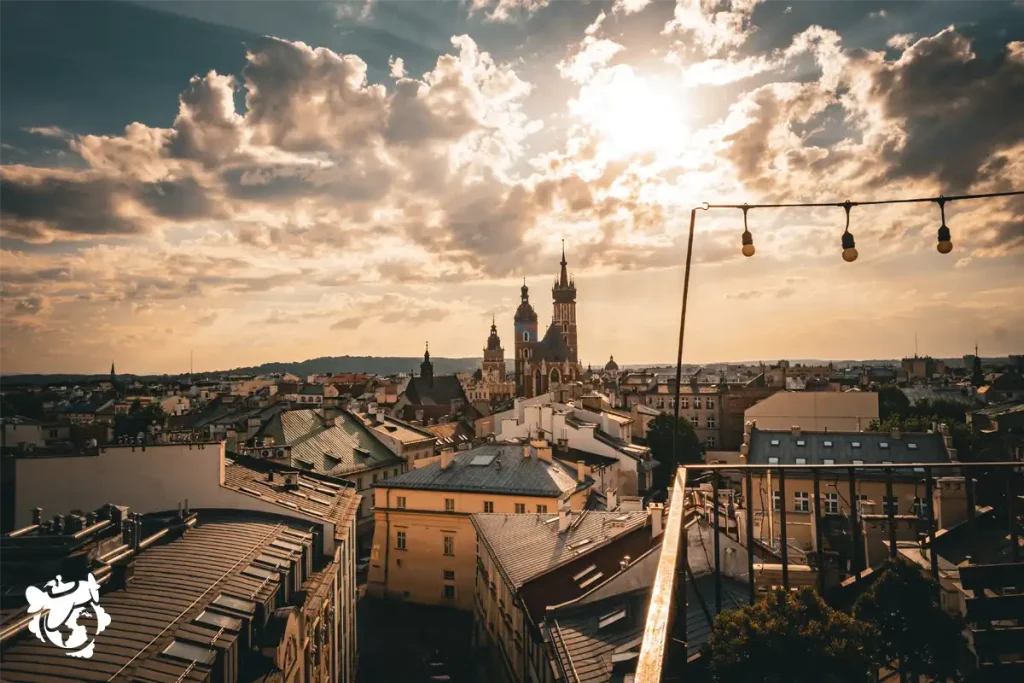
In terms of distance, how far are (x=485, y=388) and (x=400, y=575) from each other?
99398 mm

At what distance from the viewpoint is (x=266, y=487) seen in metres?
19.1

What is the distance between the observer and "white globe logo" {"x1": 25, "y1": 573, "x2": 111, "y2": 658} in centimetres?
905

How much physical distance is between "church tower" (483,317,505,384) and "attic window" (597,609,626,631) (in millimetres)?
118666

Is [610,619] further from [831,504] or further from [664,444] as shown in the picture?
[664,444]

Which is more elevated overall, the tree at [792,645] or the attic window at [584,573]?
the tree at [792,645]

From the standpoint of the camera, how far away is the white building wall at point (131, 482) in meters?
16.0

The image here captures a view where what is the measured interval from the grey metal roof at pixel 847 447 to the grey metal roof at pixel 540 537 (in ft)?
36.9

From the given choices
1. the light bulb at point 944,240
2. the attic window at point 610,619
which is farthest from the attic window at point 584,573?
the light bulb at point 944,240

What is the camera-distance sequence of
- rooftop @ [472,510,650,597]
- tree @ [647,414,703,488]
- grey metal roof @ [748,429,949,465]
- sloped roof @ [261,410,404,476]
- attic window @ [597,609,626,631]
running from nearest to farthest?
1. attic window @ [597,609,626,631]
2. rooftop @ [472,510,650,597]
3. grey metal roof @ [748,429,949,465]
4. sloped roof @ [261,410,404,476]
5. tree @ [647,414,703,488]

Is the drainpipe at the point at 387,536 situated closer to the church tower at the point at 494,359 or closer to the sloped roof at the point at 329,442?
the sloped roof at the point at 329,442

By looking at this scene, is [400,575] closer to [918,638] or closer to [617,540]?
[617,540]

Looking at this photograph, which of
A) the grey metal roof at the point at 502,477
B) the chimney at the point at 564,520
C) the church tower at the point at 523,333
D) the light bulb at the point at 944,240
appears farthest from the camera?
the church tower at the point at 523,333

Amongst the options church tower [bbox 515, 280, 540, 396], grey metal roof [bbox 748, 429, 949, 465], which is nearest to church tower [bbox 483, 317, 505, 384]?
church tower [bbox 515, 280, 540, 396]

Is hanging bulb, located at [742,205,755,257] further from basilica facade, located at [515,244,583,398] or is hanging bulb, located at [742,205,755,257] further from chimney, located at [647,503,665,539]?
basilica facade, located at [515,244,583,398]
